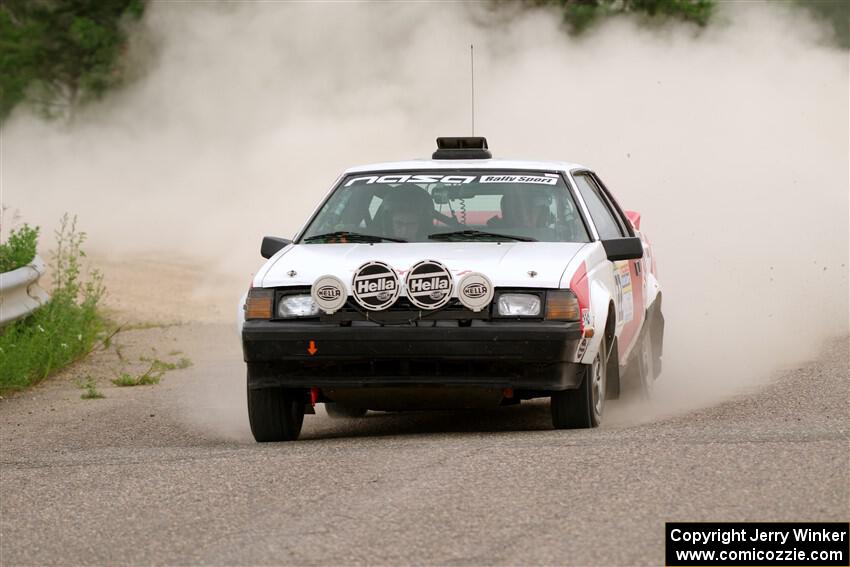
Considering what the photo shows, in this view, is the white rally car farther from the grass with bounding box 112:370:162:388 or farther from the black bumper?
the grass with bounding box 112:370:162:388

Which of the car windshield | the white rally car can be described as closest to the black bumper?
the white rally car

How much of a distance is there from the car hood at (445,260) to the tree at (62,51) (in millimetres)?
20552

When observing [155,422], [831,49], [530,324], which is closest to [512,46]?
[831,49]

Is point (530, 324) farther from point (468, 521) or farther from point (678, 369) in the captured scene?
point (678, 369)

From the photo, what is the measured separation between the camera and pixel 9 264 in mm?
12398

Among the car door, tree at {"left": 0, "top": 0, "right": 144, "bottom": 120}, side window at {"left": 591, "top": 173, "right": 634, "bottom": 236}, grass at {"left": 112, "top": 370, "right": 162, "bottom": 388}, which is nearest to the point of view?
the car door

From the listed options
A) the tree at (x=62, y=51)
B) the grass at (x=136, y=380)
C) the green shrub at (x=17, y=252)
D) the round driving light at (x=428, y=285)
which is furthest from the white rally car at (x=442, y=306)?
the tree at (x=62, y=51)

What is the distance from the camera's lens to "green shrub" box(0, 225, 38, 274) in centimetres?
1239

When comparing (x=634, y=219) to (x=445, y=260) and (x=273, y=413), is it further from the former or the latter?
(x=273, y=413)

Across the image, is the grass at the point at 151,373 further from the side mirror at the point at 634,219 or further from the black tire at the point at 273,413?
the black tire at the point at 273,413

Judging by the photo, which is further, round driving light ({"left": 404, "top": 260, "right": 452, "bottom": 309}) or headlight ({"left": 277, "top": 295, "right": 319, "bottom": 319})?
headlight ({"left": 277, "top": 295, "right": 319, "bottom": 319})

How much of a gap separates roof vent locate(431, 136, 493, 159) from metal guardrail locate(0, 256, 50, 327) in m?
3.42

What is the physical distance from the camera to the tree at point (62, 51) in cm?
2898

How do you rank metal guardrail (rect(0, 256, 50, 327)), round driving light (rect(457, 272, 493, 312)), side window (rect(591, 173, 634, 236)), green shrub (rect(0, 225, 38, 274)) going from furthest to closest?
green shrub (rect(0, 225, 38, 274)) < metal guardrail (rect(0, 256, 50, 327)) < side window (rect(591, 173, 634, 236)) < round driving light (rect(457, 272, 493, 312))
